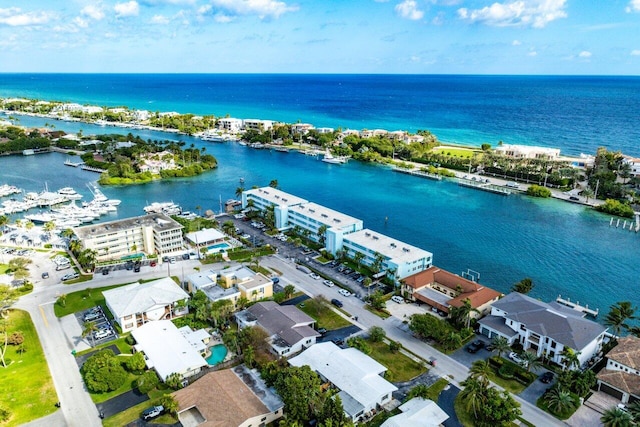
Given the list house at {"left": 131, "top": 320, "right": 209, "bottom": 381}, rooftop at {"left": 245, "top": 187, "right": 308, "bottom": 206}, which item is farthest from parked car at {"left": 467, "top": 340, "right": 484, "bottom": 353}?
rooftop at {"left": 245, "top": 187, "right": 308, "bottom": 206}

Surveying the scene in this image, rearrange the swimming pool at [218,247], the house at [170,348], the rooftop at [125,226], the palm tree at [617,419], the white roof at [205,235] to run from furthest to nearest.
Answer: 1. the white roof at [205,235]
2. the swimming pool at [218,247]
3. the rooftop at [125,226]
4. the house at [170,348]
5. the palm tree at [617,419]

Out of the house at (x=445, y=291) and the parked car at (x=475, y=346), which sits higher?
the house at (x=445, y=291)

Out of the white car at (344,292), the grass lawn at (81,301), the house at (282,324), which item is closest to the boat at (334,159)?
the white car at (344,292)

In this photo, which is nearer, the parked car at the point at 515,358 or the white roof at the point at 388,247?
the parked car at the point at 515,358

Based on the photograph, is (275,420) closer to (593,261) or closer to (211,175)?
(593,261)

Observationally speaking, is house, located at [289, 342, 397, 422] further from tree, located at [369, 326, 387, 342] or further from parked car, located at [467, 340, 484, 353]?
parked car, located at [467, 340, 484, 353]

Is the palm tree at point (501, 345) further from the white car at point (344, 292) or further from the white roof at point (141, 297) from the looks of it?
the white roof at point (141, 297)
